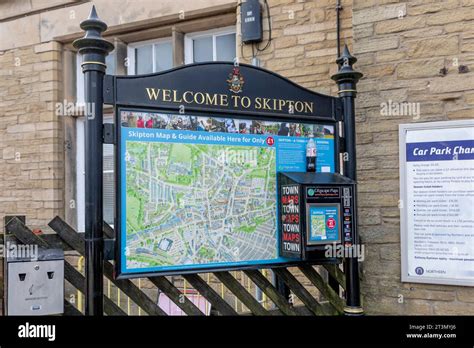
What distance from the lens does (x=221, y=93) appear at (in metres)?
3.51

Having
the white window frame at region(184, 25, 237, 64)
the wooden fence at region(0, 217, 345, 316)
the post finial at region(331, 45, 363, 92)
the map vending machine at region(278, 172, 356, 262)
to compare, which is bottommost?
the wooden fence at region(0, 217, 345, 316)

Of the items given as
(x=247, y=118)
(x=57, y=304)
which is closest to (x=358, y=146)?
(x=247, y=118)

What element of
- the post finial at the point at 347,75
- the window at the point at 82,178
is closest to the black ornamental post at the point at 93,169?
the post finial at the point at 347,75

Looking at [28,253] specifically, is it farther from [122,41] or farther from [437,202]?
[122,41]

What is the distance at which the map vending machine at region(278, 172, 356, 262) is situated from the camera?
354 cm

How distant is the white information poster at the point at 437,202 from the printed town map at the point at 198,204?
114 cm

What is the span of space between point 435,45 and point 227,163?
195cm

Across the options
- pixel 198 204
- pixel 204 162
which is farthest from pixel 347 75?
pixel 198 204

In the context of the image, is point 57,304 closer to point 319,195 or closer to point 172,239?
point 172,239

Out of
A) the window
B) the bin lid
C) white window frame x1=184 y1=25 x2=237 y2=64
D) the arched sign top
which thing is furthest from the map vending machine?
the window

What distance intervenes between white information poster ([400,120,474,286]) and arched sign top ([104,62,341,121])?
70 cm

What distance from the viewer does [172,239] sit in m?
3.28

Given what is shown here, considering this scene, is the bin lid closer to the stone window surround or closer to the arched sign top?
the arched sign top

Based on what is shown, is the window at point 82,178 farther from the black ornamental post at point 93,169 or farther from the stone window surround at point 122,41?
the black ornamental post at point 93,169
